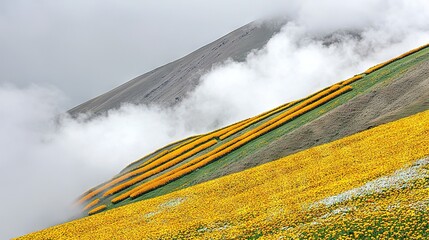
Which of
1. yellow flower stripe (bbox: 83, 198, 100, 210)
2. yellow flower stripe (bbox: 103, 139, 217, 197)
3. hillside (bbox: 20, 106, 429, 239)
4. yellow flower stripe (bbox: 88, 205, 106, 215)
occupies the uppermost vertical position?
yellow flower stripe (bbox: 103, 139, 217, 197)

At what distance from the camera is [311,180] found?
109 feet

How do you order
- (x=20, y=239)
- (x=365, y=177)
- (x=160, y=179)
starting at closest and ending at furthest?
(x=365, y=177) → (x=20, y=239) → (x=160, y=179)

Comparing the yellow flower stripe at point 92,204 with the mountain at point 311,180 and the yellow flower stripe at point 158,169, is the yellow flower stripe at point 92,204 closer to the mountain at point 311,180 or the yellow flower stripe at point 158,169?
the mountain at point 311,180

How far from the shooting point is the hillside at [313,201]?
2284cm

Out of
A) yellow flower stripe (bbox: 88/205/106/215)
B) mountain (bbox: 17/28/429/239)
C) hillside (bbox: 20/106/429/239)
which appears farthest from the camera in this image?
yellow flower stripe (bbox: 88/205/106/215)

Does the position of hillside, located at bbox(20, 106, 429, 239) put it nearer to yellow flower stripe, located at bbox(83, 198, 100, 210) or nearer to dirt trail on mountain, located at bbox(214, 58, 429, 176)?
dirt trail on mountain, located at bbox(214, 58, 429, 176)

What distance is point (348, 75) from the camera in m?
138

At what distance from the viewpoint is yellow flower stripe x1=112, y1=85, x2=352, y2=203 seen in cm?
5580

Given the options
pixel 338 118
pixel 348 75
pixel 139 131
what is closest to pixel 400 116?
pixel 338 118

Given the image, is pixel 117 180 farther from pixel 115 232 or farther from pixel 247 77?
→ pixel 247 77

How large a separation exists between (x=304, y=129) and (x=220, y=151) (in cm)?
1353

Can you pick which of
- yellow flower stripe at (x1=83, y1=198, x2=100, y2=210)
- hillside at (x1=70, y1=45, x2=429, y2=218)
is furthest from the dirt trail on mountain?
yellow flower stripe at (x1=83, y1=198, x2=100, y2=210)

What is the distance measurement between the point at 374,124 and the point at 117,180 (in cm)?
4249

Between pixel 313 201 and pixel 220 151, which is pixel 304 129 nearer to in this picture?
pixel 220 151
